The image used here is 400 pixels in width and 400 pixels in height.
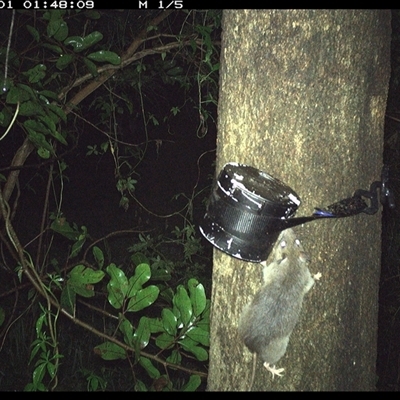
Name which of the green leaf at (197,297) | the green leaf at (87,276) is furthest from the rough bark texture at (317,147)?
the green leaf at (87,276)

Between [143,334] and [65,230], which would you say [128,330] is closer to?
[143,334]

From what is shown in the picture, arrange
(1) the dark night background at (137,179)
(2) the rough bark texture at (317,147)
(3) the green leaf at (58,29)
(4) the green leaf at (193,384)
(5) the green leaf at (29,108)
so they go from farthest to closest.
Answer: (1) the dark night background at (137,179) → (3) the green leaf at (58,29) → (5) the green leaf at (29,108) → (4) the green leaf at (193,384) → (2) the rough bark texture at (317,147)

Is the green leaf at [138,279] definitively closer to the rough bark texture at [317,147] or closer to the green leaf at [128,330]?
the green leaf at [128,330]

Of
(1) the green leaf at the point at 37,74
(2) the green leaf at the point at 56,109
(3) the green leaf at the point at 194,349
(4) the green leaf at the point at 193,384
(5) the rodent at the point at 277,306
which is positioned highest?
(1) the green leaf at the point at 37,74

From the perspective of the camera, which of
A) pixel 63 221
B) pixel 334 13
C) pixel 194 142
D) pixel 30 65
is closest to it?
pixel 334 13

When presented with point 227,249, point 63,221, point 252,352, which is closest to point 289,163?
point 227,249

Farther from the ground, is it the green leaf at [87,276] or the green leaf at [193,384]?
the green leaf at [87,276]

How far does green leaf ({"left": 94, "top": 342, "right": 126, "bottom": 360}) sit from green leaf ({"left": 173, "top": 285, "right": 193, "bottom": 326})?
0.25 m

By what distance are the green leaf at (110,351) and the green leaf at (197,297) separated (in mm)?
303

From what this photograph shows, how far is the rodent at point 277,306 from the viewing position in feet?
4.46

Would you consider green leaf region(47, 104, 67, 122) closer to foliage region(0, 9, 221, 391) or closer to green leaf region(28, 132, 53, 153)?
foliage region(0, 9, 221, 391)

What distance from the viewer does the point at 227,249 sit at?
137 cm

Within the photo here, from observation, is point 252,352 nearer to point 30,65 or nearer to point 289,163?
point 289,163

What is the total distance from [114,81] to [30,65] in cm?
48
